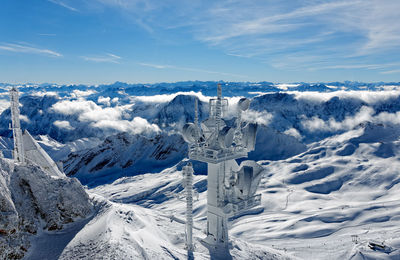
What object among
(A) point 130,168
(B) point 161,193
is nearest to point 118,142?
(A) point 130,168

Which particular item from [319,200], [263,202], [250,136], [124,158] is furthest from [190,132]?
[124,158]

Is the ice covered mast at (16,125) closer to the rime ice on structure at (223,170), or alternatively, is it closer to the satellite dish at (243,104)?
the rime ice on structure at (223,170)

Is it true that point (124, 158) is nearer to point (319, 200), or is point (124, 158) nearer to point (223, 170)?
point (319, 200)

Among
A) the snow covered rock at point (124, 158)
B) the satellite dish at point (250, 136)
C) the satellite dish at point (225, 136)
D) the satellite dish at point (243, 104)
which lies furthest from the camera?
the snow covered rock at point (124, 158)

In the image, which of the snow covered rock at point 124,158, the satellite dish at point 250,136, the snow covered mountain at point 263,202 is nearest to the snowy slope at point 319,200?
the snow covered mountain at point 263,202

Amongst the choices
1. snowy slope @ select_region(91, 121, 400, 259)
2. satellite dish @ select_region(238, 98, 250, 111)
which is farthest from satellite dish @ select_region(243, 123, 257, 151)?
Answer: snowy slope @ select_region(91, 121, 400, 259)

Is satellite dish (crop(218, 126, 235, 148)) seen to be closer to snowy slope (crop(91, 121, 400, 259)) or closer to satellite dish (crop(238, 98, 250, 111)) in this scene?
satellite dish (crop(238, 98, 250, 111))

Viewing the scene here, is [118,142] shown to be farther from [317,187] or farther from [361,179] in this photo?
[361,179]
